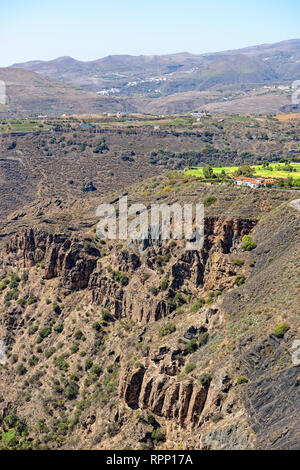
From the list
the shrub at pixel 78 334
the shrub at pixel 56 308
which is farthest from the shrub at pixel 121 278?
the shrub at pixel 56 308

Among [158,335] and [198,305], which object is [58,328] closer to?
[158,335]

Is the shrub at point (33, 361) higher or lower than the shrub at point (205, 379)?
lower

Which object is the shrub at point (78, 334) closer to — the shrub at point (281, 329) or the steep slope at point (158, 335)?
the steep slope at point (158, 335)

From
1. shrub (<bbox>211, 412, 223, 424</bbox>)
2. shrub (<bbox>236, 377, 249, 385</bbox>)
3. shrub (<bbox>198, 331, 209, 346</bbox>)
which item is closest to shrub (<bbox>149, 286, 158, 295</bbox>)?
shrub (<bbox>198, 331, 209, 346</bbox>)

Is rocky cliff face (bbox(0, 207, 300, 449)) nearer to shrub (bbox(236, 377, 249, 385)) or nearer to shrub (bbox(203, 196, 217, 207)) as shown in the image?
shrub (bbox(236, 377, 249, 385))

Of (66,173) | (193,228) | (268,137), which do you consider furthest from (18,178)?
(193,228)
